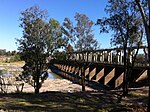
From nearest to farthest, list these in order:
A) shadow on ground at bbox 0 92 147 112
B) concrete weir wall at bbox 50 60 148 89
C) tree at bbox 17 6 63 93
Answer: shadow on ground at bbox 0 92 147 112, tree at bbox 17 6 63 93, concrete weir wall at bbox 50 60 148 89

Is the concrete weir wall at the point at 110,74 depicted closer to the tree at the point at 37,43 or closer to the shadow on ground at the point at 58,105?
the tree at the point at 37,43

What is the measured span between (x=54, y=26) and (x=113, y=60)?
17.5 metres

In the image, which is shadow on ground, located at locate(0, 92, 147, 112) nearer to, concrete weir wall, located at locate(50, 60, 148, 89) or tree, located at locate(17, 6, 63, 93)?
tree, located at locate(17, 6, 63, 93)

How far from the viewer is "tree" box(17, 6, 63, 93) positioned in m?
23.2

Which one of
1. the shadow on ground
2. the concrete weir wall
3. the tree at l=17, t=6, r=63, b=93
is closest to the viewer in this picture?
the shadow on ground

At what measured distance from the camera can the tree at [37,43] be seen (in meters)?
23.2

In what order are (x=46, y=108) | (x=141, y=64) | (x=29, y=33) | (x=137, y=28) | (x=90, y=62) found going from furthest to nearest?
(x=90, y=62) → (x=141, y=64) → (x=29, y=33) → (x=137, y=28) → (x=46, y=108)

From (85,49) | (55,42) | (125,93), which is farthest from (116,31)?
(85,49)

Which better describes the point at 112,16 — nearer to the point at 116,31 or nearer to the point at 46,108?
the point at 116,31

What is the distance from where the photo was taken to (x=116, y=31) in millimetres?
17500

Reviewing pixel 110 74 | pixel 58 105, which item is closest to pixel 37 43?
pixel 58 105

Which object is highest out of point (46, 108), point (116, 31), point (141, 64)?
point (116, 31)

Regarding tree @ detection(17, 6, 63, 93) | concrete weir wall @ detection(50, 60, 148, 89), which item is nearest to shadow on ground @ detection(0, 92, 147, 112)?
tree @ detection(17, 6, 63, 93)

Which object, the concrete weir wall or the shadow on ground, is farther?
the concrete weir wall
